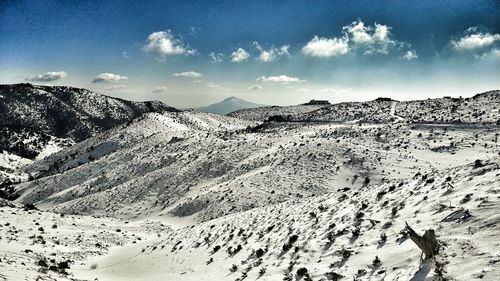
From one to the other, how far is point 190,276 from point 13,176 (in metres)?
99.5

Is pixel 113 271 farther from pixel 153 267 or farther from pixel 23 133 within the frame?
pixel 23 133

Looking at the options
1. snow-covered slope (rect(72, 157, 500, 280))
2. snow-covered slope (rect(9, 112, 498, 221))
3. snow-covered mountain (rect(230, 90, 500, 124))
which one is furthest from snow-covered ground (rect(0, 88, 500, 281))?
snow-covered mountain (rect(230, 90, 500, 124))

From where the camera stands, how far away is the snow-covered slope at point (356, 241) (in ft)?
26.9

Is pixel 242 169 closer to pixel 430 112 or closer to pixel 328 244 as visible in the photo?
pixel 328 244

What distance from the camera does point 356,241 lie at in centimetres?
1120

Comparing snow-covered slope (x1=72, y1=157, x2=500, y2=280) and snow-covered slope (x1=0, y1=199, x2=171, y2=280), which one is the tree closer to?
snow-covered slope (x1=72, y1=157, x2=500, y2=280)

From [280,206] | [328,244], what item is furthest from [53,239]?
[328,244]

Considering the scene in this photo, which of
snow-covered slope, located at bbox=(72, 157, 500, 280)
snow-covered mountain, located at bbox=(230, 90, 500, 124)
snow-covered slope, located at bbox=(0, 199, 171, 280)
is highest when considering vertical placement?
snow-covered mountain, located at bbox=(230, 90, 500, 124)

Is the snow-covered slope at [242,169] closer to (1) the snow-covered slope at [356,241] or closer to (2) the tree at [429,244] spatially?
(1) the snow-covered slope at [356,241]

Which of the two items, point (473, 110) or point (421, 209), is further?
point (473, 110)

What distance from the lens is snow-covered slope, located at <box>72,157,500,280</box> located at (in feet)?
26.9

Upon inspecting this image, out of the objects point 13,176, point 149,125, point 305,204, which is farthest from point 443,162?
point 13,176

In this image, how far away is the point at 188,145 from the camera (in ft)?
182

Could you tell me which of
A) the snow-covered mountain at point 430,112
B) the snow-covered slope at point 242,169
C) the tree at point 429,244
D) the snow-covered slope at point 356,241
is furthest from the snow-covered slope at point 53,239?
the snow-covered mountain at point 430,112
